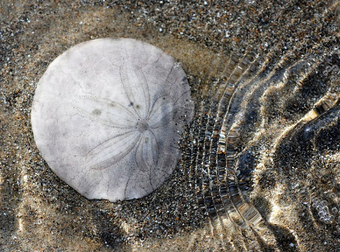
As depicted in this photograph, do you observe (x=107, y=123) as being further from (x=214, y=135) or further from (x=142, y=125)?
(x=214, y=135)

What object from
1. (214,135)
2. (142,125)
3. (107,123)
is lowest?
(107,123)

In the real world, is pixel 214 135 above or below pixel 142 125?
above

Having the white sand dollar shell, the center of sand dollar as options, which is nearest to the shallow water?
the white sand dollar shell

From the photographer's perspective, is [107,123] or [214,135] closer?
[107,123]

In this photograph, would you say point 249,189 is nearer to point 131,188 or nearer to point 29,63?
point 131,188

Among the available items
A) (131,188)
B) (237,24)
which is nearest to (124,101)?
(131,188)

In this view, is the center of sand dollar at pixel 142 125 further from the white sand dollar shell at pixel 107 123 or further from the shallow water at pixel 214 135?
the shallow water at pixel 214 135

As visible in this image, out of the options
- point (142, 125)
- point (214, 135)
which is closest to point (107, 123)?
point (142, 125)

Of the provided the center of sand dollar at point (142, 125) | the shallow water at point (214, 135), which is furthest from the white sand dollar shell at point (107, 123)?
the shallow water at point (214, 135)

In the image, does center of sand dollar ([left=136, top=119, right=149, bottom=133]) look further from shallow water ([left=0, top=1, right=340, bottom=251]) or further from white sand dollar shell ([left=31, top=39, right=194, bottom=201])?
shallow water ([left=0, top=1, right=340, bottom=251])
